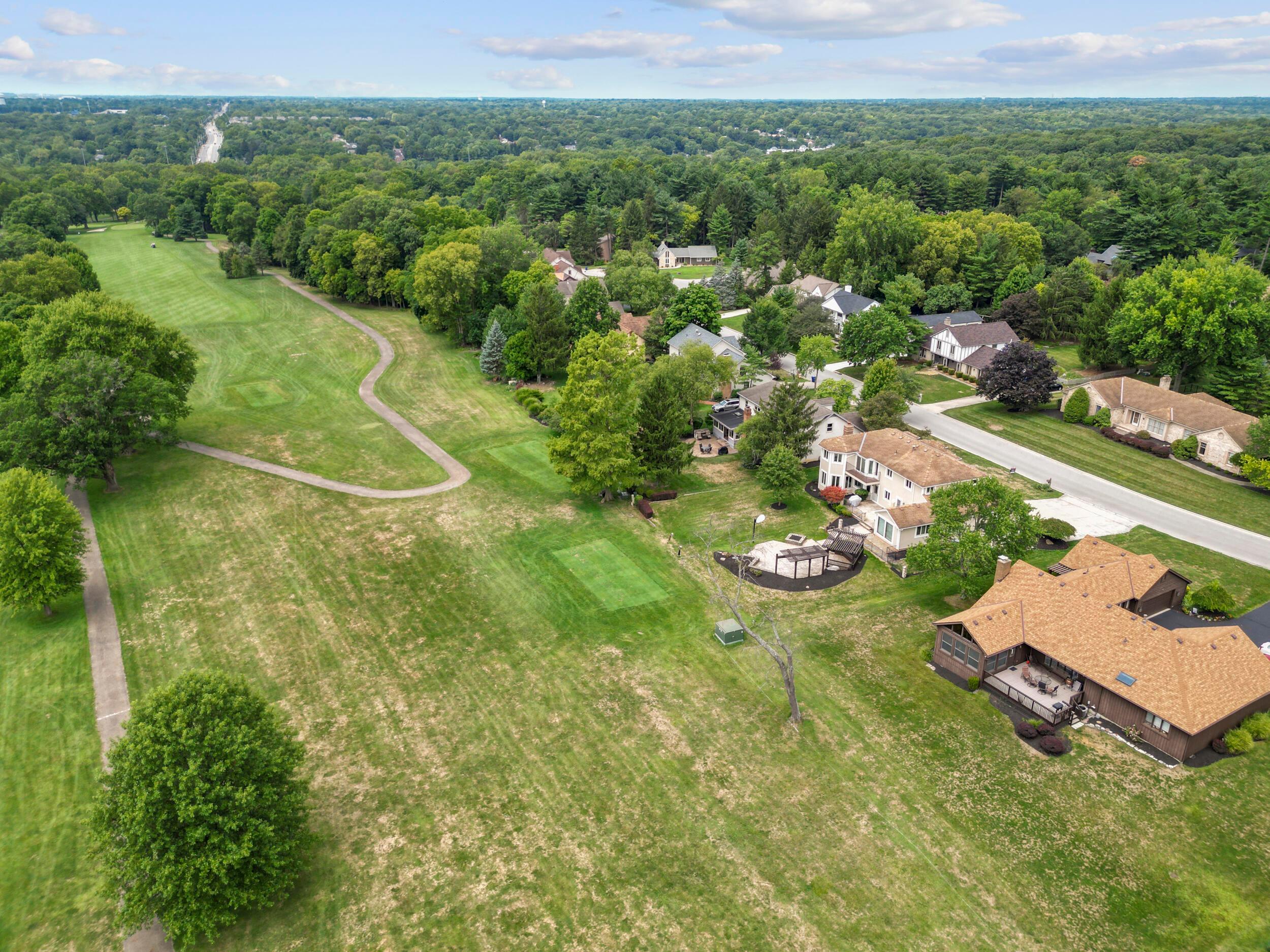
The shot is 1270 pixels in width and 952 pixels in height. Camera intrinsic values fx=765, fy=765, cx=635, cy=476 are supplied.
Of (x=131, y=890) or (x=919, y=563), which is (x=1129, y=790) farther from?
(x=131, y=890)

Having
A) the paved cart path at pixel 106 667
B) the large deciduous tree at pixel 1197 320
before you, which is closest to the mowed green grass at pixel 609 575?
the paved cart path at pixel 106 667

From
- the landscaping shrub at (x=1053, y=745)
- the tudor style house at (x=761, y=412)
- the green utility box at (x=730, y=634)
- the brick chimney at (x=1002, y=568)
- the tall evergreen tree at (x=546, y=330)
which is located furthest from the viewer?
the tall evergreen tree at (x=546, y=330)

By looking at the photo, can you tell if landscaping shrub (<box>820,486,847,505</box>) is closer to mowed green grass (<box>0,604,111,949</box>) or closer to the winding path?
the winding path

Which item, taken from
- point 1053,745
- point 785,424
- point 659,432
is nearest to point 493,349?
point 659,432

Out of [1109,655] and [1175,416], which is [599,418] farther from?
[1175,416]

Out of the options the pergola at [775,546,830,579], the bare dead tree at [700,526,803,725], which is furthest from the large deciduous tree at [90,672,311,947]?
the pergola at [775,546,830,579]

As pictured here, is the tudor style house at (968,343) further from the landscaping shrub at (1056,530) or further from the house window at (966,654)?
the house window at (966,654)
